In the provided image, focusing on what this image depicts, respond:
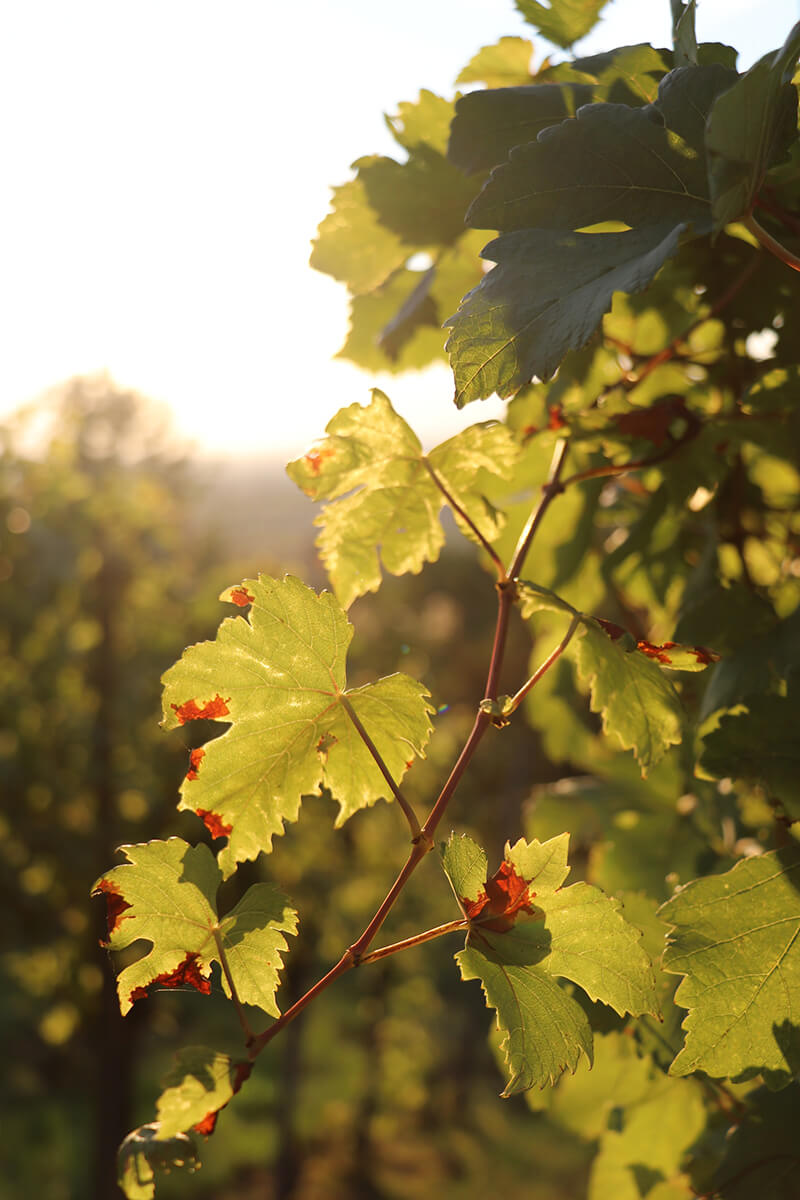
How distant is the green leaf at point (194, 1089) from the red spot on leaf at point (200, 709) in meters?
0.29

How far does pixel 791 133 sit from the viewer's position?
80 centimetres

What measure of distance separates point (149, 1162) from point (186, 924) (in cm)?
20

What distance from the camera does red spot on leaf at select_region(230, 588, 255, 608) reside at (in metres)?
0.87

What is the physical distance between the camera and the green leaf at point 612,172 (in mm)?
836

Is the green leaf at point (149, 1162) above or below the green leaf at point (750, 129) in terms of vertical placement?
below

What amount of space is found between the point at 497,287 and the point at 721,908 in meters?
0.65

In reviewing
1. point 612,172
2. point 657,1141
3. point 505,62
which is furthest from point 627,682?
point 505,62

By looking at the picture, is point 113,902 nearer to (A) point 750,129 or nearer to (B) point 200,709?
(B) point 200,709

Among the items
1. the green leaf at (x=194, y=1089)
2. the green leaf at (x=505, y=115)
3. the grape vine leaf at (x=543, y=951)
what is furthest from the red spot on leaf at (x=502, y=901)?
the green leaf at (x=505, y=115)

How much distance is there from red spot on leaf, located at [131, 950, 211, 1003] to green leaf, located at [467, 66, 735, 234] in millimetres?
768

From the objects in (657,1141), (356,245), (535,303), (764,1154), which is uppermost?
(356,245)

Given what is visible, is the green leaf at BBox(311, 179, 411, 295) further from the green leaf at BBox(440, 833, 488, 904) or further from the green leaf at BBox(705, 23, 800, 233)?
the green leaf at BBox(440, 833, 488, 904)

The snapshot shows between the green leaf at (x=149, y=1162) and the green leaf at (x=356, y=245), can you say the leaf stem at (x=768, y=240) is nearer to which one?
the green leaf at (x=356, y=245)

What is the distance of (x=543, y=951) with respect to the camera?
814 millimetres
